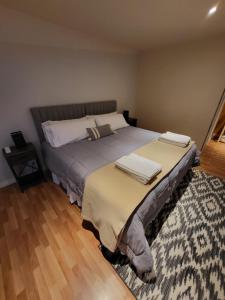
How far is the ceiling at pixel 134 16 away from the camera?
4.59 feet

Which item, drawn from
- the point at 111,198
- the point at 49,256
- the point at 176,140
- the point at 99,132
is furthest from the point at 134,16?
the point at 49,256

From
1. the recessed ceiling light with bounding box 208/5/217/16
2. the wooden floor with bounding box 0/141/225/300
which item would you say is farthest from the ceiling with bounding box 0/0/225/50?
the wooden floor with bounding box 0/141/225/300

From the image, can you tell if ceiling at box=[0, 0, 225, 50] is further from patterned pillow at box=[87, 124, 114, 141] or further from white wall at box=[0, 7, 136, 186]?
patterned pillow at box=[87, 124, 114, 141]

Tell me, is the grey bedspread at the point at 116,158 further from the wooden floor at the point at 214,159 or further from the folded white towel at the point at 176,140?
the wooden floor at the point at 214,159

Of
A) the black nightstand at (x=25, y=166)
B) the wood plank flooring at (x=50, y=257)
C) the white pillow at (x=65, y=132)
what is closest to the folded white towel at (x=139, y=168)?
the wood plank flooring at (x=50, y=257)

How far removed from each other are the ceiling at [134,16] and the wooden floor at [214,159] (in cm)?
219

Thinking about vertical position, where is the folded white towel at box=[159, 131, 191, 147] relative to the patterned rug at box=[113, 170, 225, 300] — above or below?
above

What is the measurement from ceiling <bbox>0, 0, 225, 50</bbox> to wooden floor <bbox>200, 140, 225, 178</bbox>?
2.19m

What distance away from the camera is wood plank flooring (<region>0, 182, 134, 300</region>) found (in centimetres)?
105

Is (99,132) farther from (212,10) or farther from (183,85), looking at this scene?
(183,85)

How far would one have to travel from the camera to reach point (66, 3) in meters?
1.40

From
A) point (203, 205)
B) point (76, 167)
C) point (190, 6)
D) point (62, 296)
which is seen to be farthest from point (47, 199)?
point (190, 6)

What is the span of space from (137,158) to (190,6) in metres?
1.72

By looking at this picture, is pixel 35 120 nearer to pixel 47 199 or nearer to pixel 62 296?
pixel 47 199
